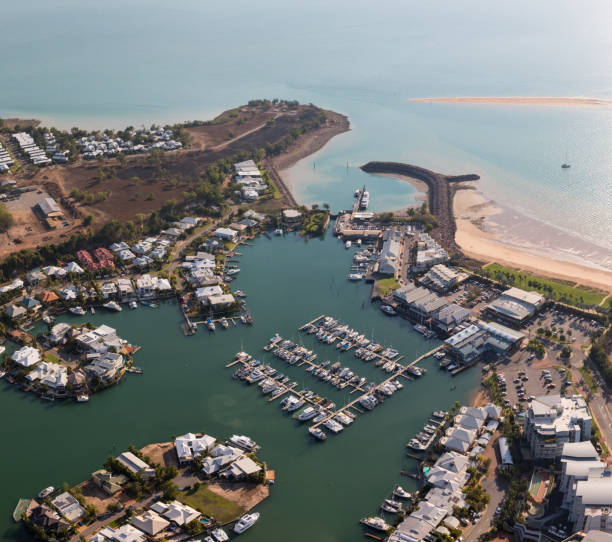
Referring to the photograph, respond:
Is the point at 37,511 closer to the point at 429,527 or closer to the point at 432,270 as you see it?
the point at 429,527

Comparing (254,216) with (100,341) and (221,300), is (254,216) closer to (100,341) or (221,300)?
(221,300)

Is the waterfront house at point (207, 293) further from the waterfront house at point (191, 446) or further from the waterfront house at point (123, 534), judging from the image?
the waterfront house at point (123, 534)

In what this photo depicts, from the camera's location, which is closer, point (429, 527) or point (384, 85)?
point (429, 527)

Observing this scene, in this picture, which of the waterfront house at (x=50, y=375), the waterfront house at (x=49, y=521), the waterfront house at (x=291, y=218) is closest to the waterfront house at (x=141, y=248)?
the waterfront house at (x=291, y=218)

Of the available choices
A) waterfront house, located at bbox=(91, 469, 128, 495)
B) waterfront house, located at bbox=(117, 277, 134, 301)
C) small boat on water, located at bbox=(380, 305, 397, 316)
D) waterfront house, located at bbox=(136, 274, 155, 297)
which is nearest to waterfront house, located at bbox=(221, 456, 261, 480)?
waterfront house, located at bbox=(91, 469, 128, 495)

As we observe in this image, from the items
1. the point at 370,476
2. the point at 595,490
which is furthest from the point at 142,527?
the point at 595,490
